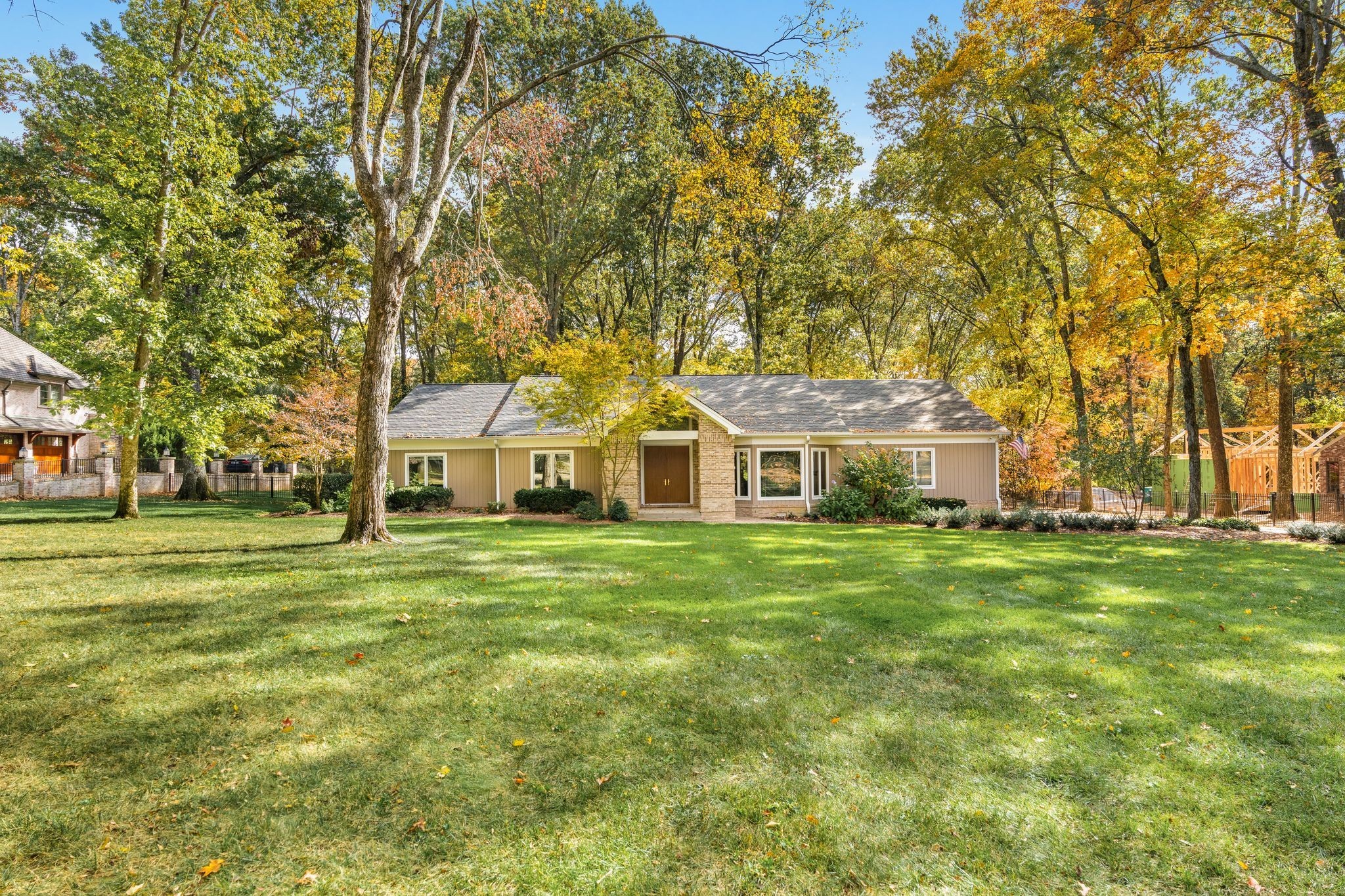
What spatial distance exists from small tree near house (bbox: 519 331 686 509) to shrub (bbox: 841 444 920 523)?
5.72m

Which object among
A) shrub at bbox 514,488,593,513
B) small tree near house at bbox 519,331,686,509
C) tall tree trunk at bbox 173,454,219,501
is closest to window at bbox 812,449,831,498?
small tree near house at bbox 519,331,686,509

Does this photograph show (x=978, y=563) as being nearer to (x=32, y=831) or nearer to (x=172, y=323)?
(x=32, y=831)

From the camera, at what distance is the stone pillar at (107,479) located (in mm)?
24422

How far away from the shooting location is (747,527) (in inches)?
606

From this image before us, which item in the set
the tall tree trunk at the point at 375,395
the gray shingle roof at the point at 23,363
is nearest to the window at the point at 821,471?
the tall tree trunk at the point at 375,395

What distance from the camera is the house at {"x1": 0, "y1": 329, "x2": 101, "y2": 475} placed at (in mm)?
25391

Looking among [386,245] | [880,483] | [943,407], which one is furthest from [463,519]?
[943,407]

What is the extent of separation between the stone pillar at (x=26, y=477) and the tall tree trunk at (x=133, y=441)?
1048 centimetres

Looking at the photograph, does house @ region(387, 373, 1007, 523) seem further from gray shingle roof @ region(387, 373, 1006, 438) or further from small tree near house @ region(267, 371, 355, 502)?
small tree near house @ region(267, 371, 355, 502)

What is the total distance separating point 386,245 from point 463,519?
8517 millimetres

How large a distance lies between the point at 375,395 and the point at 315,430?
9346mm

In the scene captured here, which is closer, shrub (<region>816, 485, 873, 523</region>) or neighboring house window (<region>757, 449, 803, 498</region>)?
shrub (<region>816, 485, 873, 523</region>)

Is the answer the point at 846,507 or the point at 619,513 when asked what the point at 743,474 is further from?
the point at 619,513

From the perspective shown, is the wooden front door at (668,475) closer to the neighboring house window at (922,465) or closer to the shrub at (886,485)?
the shrub at (886,485)
